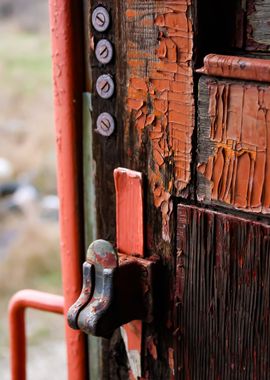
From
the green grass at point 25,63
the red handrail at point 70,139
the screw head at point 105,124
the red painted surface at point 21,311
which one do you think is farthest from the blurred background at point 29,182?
the screw head at point 105,124

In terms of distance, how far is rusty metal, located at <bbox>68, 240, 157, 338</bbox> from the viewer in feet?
3.38

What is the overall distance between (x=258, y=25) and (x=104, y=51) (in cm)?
25

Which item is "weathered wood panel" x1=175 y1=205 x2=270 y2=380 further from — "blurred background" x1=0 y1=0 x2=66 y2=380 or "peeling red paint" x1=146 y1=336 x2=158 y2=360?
"blurred background" x1=0 y1=0 x2=66 y2=380

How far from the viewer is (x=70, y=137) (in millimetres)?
1161

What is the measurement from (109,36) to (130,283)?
1.23 feet

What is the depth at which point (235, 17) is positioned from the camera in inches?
37.1

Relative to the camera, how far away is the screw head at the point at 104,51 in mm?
1049

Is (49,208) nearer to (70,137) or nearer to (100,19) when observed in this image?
(70,137)

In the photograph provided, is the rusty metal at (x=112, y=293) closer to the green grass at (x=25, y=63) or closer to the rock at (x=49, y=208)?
the rock at (x=49, y=208)

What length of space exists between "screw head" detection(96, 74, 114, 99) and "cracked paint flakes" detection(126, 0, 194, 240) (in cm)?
4

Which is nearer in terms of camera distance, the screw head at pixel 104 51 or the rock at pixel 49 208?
the screw head at pixel 104 51

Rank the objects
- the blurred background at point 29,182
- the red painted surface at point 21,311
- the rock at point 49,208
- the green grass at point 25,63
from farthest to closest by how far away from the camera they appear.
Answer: the green grass at point 25,63, the rock at point 49,208, the blurred background at point 29,182, the red painted surface at point 21,311

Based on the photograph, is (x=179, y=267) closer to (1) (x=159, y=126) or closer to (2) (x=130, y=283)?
(2) (x=130, y=283)

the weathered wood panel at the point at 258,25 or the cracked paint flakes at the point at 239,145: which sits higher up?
the weathered wood panel at the point at 258,25
